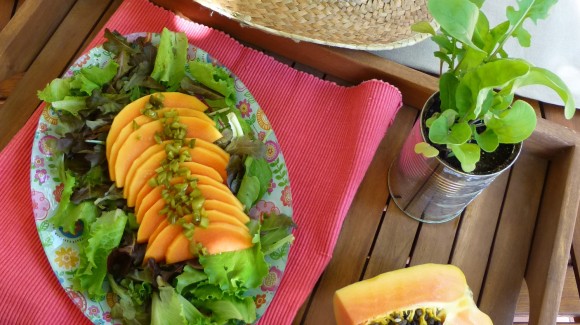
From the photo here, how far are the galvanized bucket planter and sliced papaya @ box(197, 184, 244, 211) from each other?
0.27 metres

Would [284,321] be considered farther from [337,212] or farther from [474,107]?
[474,107]

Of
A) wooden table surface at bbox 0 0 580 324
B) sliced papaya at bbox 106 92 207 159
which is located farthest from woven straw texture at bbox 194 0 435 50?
sliced papaya at bbox 106 92 207 159

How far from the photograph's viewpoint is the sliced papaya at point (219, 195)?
73cm

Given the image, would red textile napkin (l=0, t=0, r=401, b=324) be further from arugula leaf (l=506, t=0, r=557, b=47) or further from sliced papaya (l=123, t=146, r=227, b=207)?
arugula leaf (l=506, t=0, r=557, b=47)

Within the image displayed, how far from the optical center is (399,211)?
33.2 inches

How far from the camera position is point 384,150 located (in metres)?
0.89

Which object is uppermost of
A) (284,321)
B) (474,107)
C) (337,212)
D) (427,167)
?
(474,107)

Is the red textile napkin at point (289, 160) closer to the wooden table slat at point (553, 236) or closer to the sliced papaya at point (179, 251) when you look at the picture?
the sliced papaya at point (179, 251)

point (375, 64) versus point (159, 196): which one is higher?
point (375, 64)

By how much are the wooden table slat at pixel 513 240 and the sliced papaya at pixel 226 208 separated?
40 centimetres

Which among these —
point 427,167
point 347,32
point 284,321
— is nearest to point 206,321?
point 284,321

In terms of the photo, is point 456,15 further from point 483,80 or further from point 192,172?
point 192,172

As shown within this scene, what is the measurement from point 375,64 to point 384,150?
155 millimetres

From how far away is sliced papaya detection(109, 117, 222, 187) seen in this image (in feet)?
2.50
